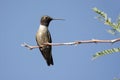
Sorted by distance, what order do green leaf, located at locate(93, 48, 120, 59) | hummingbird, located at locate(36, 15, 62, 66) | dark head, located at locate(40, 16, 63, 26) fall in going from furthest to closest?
hummingbird, located at locate(36, 15, 62, 66) < dark head, located at locate(40, 16, 63, 26) < green leaf, located at locate(93, 48, 120, 59)

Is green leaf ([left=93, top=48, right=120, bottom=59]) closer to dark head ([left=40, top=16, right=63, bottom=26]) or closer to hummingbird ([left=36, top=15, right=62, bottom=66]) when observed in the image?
dark head ([left=40, top=16, right=63, bottom=26])

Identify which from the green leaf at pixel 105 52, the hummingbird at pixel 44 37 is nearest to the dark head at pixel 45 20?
the hummingbird at pixel 44 37

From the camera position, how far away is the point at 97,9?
2.38 metres

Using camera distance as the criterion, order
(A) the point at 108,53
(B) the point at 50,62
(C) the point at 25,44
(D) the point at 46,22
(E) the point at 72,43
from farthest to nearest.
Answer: (B) the point at 50,62
(D) the point at 46,22
(C) the point at 25,44
(E) the point at 72,43
(A) the point at 108,53

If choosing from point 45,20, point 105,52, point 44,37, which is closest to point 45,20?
point 45,20

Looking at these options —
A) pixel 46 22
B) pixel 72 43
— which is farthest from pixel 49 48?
pixel 72 43

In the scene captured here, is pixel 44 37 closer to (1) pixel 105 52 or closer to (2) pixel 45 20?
(2) pixel 45 20

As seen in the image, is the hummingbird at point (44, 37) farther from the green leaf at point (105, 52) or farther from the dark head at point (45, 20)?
the green leaf at point (105, 52)

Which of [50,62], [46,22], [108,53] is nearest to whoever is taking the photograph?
[108,53]

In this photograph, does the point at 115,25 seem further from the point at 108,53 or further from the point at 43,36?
the point at 43,36

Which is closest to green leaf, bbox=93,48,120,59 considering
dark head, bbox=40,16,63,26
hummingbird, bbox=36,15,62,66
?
dark head, bbox=40,16,63,26

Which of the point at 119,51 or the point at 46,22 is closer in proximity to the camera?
the point at 119,51

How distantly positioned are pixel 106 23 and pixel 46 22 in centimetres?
959

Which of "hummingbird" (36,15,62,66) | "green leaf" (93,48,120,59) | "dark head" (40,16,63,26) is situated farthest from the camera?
"hummingbird" (36,15,62,66)
